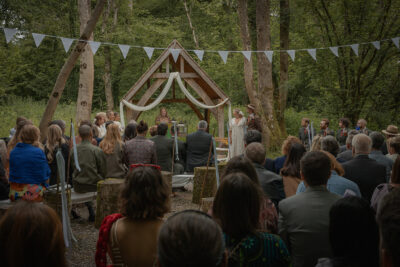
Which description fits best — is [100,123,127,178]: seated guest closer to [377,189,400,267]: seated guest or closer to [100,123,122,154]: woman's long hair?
[100,123,122,154]: woman's long hair

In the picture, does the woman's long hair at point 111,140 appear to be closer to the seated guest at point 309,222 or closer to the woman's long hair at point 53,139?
the woman's long hair at point 53,139

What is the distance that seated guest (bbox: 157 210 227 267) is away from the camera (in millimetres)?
1383

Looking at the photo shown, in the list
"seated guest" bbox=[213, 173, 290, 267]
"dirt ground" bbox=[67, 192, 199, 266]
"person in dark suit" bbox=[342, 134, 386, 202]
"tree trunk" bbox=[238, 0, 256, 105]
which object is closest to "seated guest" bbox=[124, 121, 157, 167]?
"dirt ground" bbox=[67, 192, 199, 266]

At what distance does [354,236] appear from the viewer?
1710 mm

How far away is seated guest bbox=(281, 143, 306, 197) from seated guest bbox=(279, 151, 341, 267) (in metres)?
1.29

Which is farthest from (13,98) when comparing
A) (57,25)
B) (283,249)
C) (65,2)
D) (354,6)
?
(283,249)

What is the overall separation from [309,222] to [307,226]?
30mm

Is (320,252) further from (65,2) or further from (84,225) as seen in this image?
(65,2)

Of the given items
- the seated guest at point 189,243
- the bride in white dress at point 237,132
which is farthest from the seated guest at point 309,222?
the bride in white dress at point 237,132

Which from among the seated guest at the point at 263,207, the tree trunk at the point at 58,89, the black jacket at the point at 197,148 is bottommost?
the black jacket at the point at 197,148

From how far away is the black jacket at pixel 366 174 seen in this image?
163 inches

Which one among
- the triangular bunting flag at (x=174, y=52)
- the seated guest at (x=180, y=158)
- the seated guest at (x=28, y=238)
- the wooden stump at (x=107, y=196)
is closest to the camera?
the seated guest at (x=28, y=238)

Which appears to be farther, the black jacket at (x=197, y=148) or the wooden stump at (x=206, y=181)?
the black jacket at (x=197, y=148)

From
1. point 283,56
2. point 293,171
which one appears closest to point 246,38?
point 283,56
